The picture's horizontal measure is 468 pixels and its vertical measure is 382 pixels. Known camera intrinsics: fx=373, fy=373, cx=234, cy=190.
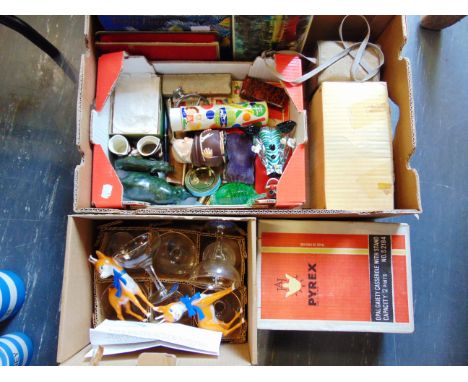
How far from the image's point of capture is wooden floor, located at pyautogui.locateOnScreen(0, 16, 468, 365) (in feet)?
3.76

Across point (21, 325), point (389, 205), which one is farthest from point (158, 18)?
point (21, 325)

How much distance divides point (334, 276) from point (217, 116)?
1.74 feet

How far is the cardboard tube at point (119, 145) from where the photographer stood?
105 cm

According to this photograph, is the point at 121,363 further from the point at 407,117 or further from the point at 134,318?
the point at 407,117

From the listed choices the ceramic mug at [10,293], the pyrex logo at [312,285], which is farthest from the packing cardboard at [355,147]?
the ceramic mug at [10,293]

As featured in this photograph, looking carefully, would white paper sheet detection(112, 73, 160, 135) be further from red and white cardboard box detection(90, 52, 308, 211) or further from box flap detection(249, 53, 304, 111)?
box flap detection(249, 53, 304, 111)

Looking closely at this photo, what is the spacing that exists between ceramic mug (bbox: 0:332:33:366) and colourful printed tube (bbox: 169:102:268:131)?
2.50 ft

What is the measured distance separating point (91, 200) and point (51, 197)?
0.31 meters

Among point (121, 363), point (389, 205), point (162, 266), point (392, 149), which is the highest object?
point (392, 149)

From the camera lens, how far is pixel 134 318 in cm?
97

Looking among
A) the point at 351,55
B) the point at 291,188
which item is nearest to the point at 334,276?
the point at 291,188

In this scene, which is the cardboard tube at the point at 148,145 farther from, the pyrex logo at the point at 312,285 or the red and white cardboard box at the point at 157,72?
the pyrex logo at the point at 312,285

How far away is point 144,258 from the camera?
976 millimetres

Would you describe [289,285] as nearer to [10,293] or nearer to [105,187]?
[105,187]
